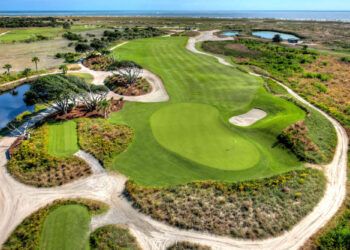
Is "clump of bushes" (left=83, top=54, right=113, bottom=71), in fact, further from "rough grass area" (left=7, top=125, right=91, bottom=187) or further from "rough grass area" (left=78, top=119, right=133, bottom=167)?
"rough grass area" (left=7, top=125, right=91, bottom=187)

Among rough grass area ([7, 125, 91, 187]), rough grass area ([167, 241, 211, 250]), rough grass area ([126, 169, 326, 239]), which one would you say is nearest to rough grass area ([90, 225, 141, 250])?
rough grass area ([167, 241, 211, 250])

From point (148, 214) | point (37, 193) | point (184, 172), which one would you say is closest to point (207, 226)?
point (148, 214)

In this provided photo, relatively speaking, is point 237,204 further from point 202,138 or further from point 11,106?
point 11,106

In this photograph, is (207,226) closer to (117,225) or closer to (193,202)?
(193,202)

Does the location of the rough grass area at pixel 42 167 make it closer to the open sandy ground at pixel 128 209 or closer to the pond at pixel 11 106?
the open sandy ground at pixel 128 209

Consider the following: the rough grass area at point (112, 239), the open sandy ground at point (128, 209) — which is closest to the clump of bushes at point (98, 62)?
the open sandy ground at point (128, 209)
